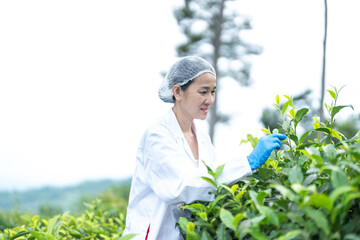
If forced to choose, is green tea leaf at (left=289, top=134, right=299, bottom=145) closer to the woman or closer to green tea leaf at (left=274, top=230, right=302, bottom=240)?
the woman

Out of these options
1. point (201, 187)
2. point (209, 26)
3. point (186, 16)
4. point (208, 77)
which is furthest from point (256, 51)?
point (201, 187)

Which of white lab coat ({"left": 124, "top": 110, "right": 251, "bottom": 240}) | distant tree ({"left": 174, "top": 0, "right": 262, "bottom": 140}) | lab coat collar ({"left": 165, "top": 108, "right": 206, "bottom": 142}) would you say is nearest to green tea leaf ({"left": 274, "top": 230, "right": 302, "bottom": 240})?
white lab coat ({"left": 124, "top": 110, "right": 251, "bottom": 240})

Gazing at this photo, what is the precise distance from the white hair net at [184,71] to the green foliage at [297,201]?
61cm

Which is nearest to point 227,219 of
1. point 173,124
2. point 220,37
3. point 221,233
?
point 221,233

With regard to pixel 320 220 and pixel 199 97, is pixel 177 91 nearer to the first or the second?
pixel 199 97

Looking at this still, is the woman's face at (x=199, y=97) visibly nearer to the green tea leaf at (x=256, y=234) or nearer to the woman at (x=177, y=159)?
the woman at (x=177, y=159)

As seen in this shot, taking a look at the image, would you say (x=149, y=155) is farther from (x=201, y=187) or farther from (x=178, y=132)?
(x=201, y=187)

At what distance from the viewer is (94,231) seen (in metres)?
2.74

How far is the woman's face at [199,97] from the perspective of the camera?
7.11ft

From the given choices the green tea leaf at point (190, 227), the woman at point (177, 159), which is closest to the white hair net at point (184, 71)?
the woman at point (177, 159)

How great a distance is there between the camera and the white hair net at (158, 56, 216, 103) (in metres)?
2.21

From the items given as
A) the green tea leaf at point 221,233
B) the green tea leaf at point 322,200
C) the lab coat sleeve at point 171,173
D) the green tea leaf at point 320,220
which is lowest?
the green tea leaf at point 221,233

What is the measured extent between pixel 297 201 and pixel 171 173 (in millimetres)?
781

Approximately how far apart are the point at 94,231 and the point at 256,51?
727cm
